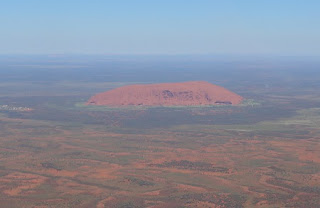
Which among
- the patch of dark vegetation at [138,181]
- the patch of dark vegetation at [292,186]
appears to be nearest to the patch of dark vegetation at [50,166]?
the patch of dark vegetation at [138,181]

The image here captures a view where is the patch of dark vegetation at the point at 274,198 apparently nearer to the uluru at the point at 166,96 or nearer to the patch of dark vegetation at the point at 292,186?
the patch of dark vegetation at the point at 292,186

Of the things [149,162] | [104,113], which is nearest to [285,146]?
[149,162]

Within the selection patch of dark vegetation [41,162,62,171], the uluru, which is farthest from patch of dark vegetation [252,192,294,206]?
the uluru

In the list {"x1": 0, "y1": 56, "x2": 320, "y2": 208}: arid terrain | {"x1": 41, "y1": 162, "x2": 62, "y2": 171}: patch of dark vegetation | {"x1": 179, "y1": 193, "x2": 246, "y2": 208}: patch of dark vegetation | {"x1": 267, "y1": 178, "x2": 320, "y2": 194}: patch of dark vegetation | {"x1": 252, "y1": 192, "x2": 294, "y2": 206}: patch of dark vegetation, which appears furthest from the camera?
{"x1": 41, "y1": 162, "x2": 62, "y2": 171}: patch of dark vegetation

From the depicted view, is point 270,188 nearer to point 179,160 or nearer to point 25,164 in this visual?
point 179,160

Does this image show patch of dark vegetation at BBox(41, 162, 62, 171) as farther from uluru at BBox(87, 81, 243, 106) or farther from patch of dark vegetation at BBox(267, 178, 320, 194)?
uluru at BBox(87, 81, 243, 106)
